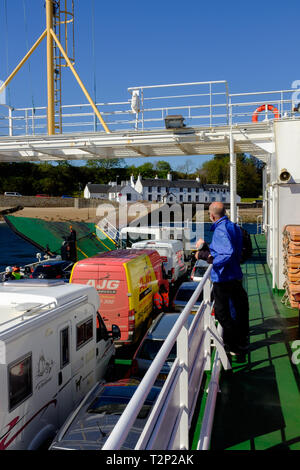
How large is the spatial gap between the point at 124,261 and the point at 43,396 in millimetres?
4872

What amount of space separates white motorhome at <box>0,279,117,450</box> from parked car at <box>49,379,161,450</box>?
349 millimetres

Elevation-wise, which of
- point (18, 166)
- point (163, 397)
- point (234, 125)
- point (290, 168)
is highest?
point (18, 166)

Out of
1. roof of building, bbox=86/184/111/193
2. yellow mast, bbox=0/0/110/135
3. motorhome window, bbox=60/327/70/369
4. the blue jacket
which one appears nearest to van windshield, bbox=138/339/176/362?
motorhome window, bbox=60/327/70/369

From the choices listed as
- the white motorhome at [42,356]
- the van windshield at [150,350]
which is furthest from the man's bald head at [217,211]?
the van windshield at [150,350]

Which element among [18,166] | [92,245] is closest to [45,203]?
[18,166]

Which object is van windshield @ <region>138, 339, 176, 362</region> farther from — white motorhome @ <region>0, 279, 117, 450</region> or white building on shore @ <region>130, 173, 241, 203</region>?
white building on shore @ <region>130, 173, 241, 203</region>

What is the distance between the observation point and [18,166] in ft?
351

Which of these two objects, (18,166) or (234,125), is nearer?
(234,125)

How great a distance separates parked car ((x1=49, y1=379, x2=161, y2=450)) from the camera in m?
3.76

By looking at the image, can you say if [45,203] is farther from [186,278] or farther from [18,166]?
[186,278]

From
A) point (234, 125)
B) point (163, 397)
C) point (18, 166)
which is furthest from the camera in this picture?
point (18, 166)

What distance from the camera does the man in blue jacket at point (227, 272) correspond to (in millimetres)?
4594

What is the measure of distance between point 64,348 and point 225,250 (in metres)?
2.16

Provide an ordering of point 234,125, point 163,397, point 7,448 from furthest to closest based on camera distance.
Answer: point 234,125
point 7,448
point 163,397
